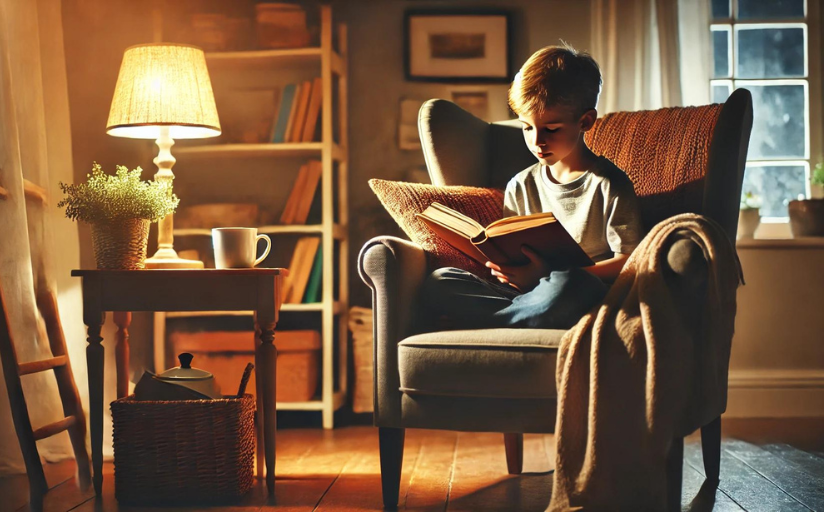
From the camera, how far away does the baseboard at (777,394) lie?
2896mm

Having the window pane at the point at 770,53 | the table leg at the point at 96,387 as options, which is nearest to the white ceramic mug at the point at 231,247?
the table leg at the point at 96,387

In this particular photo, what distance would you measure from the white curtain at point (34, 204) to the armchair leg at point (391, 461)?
1.05m

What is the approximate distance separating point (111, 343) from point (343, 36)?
1.38m

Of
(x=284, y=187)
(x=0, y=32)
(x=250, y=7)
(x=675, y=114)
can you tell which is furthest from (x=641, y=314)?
(x=250, y=7)

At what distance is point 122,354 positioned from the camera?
2.14 m

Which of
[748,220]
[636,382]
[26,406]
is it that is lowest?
[26,406]

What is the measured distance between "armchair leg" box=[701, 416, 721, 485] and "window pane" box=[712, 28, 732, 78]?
1.79m

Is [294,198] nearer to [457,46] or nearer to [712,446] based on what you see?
[457,46]

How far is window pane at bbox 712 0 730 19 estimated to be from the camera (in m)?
3.15

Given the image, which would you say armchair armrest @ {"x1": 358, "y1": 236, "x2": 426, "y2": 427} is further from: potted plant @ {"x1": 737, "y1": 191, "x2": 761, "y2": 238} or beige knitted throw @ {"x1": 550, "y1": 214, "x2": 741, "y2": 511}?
potted plant @ {"x1": 737, "y1": 191, "x2": 761, "y2": 238}

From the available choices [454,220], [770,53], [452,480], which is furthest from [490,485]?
[770,53]

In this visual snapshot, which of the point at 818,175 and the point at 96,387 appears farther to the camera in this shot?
the point at 818,175

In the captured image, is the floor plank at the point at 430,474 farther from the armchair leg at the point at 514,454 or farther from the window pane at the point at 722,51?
the window pane at the point at 722,51

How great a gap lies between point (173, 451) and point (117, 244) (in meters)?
0.51
